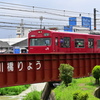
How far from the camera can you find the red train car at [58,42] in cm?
2123

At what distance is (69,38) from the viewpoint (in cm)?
2220

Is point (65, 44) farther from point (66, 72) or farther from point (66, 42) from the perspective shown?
point (66, 72)

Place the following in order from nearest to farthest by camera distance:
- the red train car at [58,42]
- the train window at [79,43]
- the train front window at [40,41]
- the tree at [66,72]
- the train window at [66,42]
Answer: the tree at [66,72] < the red train car at [58,42] < the train front window at [40,41] < the train window at [66,42] < the train window at [79,43]

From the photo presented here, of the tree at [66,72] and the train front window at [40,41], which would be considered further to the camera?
the train front window at [40,41]

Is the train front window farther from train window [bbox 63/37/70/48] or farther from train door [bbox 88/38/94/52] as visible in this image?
train door [bbox 88/38/94/52]

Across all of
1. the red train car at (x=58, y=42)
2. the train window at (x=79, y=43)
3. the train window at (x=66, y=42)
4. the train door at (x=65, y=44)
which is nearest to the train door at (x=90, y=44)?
the red train car at (x=58, y=42)

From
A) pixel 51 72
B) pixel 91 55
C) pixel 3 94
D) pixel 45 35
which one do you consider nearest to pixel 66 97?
pixel 51 72

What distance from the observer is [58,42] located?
21.4 metres

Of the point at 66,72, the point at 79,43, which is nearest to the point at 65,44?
the point at 79,43

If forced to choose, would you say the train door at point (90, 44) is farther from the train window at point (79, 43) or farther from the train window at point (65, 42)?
the train window at point (65, 42)

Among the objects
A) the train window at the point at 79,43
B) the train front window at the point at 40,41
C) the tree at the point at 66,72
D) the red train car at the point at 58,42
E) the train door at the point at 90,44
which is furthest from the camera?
the train door at the point at 90,44

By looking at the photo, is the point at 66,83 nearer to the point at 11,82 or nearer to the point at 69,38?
the point at 11,82

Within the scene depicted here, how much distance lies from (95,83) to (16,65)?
5.08 m

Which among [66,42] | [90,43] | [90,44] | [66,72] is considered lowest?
[66,72]
